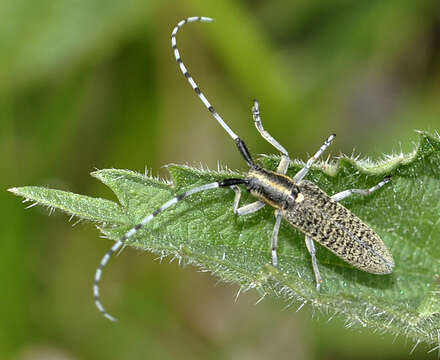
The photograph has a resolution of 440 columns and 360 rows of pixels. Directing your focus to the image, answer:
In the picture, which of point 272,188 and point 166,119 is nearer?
point 272,188

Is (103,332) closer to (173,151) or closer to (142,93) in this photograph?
(173,151)

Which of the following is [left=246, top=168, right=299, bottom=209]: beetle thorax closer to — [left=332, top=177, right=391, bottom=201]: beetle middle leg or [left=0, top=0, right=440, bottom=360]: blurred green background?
[left=332, top=177, right=391, bottom=201]: beetle middle leg

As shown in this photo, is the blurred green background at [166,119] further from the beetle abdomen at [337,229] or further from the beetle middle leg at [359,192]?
the beetle middle leg at [359,192]

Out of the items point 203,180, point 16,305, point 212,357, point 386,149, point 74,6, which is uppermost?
point 74,6

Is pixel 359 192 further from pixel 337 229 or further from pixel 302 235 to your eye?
pixel 302 235

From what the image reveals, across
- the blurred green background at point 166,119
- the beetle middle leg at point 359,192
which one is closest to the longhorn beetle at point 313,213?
the beetle middle leg at point 359,192

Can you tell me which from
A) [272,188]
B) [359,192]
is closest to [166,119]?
[272,188]

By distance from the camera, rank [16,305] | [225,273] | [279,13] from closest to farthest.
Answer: [225,273] → [16,305] → [279,13]

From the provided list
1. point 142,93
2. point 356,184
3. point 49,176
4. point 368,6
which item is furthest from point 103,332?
point 368,6
